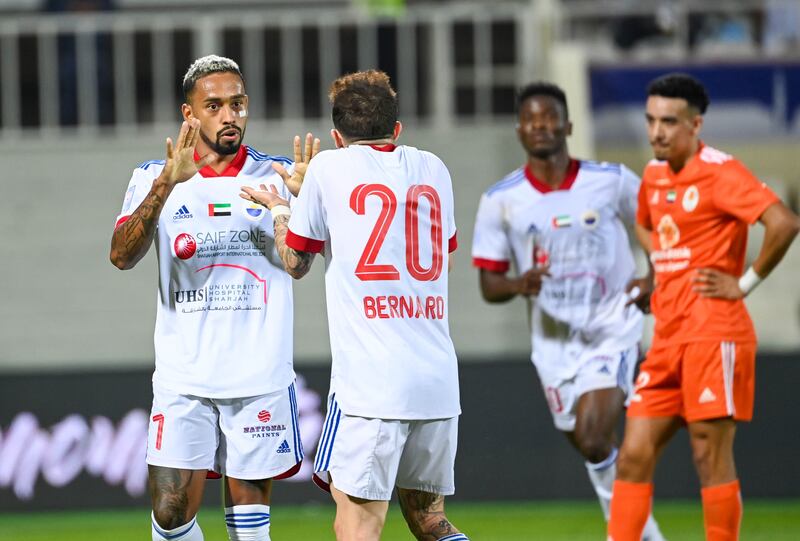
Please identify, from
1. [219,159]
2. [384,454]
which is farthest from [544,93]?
[384,454]

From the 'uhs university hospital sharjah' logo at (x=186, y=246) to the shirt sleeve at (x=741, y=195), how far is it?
2363mm

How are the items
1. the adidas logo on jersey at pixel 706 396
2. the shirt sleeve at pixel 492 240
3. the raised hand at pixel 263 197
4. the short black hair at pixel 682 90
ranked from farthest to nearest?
the shirt sleeve at pixel 492 240, the short black hair at pixel 682 90, the adidas logo on jersey at pixel 706 396, the raised hand at pixel 263 197

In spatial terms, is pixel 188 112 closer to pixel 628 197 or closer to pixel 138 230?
pixel 138 230

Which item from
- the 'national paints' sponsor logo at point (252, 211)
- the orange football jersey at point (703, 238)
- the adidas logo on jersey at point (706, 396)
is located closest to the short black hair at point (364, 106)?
the 'national paints' sponsor logo at point (252, 211)

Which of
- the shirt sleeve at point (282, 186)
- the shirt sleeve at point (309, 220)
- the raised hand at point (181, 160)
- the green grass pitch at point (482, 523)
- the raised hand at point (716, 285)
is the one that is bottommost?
the green grass pitch at point (482, 523)

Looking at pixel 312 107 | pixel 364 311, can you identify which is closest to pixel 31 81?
pixel 312 107

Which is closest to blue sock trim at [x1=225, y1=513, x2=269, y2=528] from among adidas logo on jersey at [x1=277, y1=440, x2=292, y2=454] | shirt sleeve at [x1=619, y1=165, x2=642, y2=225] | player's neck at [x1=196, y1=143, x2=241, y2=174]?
adidas logo on jersey at [x1=277, y1=440, x2=292, y2=454]

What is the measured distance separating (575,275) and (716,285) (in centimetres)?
145

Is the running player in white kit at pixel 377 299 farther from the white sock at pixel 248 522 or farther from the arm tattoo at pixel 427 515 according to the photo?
the white sock at pixel 248 522

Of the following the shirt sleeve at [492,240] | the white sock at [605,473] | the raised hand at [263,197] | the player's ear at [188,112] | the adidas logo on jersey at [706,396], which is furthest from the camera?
the shirt sleeve at [492,240]

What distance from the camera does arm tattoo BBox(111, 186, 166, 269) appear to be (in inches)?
221

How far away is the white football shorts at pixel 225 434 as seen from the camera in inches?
230

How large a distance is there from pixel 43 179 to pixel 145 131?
96 cm

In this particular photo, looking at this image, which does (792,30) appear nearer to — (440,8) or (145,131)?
Result: (440,8)
